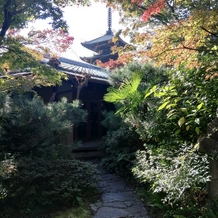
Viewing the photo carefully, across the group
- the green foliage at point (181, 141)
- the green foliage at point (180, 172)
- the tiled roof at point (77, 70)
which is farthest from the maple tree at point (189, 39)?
the tiled roof at point (77, 70)

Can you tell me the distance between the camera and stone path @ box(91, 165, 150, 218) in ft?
11.6

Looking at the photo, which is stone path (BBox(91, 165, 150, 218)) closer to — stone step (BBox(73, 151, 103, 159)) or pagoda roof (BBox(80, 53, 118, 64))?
stone step (BBox(73, 151, 103, 159))

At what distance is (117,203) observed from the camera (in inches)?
156

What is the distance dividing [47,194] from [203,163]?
7.93ft

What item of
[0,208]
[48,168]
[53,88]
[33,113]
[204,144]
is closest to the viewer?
[204,144]

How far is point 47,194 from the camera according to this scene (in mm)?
3713

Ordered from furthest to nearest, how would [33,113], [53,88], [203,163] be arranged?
[53,88] → [33,113] → [203,163]

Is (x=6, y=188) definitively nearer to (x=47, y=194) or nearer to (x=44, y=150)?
(x=47, y=194)

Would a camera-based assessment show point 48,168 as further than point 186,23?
Yes

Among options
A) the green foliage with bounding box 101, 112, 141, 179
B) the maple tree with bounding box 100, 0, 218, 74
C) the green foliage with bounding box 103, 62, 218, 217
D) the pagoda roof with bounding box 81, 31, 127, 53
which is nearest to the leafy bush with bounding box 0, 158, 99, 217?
the green foliage with bounding box 103, 62, 218, 217

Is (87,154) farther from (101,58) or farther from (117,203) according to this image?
(101,58)

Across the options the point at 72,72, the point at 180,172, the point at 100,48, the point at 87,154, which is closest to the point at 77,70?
the point at 72,72

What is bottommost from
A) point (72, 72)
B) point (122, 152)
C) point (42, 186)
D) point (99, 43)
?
point (122, 152)

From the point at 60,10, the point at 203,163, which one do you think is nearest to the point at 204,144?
the point at 203,163
